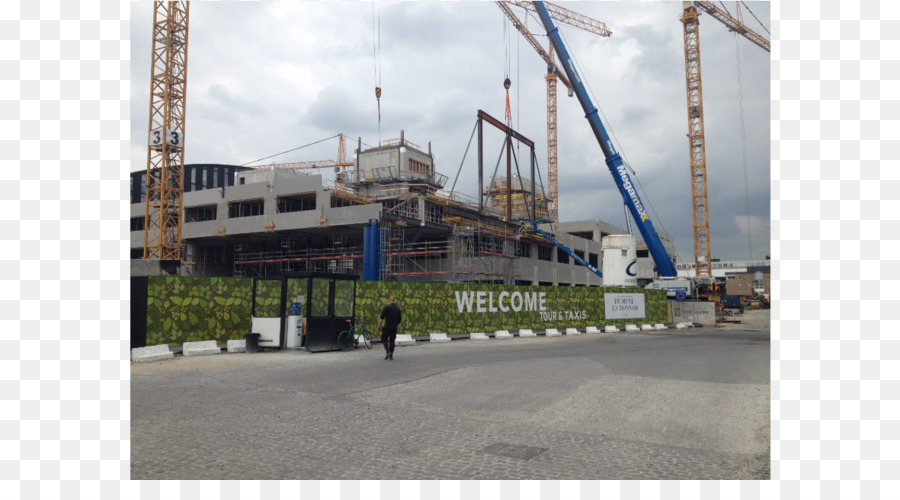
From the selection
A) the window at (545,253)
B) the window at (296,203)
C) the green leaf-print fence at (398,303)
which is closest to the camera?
the green leaf-print fence at (398,303)

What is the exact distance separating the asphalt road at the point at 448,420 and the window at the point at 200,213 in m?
44.0

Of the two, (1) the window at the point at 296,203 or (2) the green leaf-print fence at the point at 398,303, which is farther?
(1) the window at the point at 296,203

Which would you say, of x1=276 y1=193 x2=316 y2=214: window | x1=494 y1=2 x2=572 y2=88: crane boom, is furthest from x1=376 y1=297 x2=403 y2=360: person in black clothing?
x1=494 y1=2 x2=572 y2=88: crane boom

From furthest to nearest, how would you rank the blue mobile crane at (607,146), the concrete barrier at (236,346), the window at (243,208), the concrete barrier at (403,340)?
the window at (243,208) → the blue mobile crane at (607,146) → the concrete barrier at (403,340) → the concrete barrier at (236,346)

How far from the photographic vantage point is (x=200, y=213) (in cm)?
5497

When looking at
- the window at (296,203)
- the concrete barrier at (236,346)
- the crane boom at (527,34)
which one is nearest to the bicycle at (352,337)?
the concrete barrier at (236,346)

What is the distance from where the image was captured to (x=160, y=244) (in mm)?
49844

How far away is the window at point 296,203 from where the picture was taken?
49000 mm

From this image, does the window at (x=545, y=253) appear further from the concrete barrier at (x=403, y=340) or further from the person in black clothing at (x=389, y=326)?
the person in black clothing at (x=389, y=326)

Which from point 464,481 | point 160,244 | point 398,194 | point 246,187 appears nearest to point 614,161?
point 398,194

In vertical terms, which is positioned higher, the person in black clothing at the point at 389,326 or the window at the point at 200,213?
the window at the point at 200,213

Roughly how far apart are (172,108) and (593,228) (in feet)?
171

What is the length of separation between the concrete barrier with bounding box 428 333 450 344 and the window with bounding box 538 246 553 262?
136 ft

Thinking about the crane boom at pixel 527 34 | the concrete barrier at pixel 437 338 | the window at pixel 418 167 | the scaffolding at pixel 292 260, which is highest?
the crane boom at pixel 527 34
